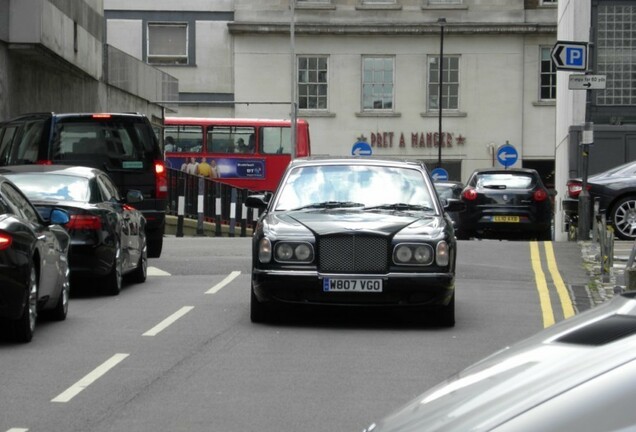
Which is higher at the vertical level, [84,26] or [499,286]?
[84,26]

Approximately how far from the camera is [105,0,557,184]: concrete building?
61125 mm

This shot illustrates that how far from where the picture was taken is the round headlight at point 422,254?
12453 millimetres

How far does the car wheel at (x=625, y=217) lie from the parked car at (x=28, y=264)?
1325cm

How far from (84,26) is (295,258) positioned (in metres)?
24.1

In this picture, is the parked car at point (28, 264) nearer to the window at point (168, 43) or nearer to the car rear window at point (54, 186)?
the car rear window at point (54, 186)

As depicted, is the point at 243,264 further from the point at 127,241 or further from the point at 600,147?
the point at 600,147

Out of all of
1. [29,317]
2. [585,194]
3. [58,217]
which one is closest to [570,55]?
[585,194]

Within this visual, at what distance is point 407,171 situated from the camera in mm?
14172

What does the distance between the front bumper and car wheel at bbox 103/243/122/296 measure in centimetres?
340

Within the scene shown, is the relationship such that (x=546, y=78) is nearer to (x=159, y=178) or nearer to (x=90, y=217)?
(x=159, y=178)

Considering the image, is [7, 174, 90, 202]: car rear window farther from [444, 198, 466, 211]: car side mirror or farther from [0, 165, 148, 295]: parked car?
[444, 198, 466, 211]: car side mirror

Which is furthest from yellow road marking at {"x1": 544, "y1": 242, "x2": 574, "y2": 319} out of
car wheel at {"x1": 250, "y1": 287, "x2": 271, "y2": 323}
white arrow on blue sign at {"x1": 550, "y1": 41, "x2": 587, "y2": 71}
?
white arrow on blue sign at {"x1": 550, "y1": 41, "x2": 587, "y2": 71}

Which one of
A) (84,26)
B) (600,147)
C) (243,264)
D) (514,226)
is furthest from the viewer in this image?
(84,26)

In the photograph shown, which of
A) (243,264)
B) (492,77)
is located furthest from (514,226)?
(492,77)
